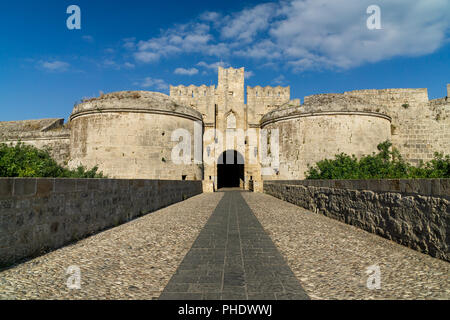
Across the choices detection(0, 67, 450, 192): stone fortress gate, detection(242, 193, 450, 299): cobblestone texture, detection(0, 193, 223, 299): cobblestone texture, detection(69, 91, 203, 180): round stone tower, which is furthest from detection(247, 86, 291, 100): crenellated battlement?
detection(0, 193, 223, 299): cobblestone texture

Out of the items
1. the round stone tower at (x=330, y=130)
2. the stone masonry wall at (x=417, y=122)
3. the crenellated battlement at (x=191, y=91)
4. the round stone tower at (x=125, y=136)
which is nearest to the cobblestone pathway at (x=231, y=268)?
the round stone tower at (x=125, y=136)

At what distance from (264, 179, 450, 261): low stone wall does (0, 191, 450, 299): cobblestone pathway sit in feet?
0.72

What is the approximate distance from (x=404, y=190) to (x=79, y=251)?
18.0 ft

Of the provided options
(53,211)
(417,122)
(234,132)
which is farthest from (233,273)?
(417,122)

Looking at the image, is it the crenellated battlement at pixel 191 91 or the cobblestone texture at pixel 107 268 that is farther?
the crenellated battlement at pixel 191 91

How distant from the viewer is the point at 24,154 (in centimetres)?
998

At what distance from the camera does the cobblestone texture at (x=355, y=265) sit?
287 cm

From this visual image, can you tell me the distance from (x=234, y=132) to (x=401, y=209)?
2353 centimetres

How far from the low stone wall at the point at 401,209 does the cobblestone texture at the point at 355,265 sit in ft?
0.60

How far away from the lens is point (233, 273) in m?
3.44

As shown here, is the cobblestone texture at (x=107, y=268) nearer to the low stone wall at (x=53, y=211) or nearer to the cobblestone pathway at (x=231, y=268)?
the cobblestone pathway at (x=231, y=268)

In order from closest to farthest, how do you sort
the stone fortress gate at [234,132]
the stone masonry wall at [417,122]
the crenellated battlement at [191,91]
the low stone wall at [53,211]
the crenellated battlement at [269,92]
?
1. the low stone wall at [53,211]
2. the stone fortress gate at [234,132]
3. the stone masonry wall at [417,122]
4. the crenellated battlement at [191,91]
5. the crenellated battlement at [269,92]

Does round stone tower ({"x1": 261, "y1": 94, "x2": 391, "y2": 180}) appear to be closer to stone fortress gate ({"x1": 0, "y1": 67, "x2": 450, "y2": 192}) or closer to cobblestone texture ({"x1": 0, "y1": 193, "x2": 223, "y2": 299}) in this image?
stone fortress gate ({"x1": 0, "y1": 67, "x2": 450, "y2": 192})

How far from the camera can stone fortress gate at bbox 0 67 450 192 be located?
1967 cm
